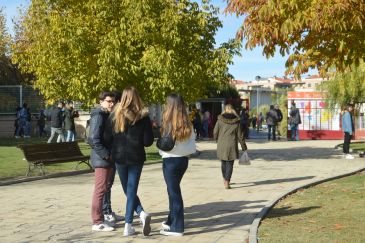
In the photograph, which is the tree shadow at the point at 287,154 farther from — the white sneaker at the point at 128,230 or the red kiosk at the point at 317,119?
the white sneaker at the point at 128,230

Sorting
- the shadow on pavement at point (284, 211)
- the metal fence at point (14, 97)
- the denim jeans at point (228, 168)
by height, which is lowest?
the shadow on pavement at point (284, 211)

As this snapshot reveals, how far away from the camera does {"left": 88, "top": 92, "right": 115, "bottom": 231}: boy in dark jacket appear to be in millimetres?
7516

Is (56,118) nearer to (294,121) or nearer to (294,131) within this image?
(294,121)

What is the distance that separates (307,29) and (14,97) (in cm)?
2820

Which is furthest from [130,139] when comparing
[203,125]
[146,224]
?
[203,125]

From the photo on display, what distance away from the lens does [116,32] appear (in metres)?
17.1

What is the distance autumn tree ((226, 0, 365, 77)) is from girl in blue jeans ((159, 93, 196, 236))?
2.14 meters

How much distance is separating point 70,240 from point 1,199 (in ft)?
12.3

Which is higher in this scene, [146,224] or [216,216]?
[146,224]

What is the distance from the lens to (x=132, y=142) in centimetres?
732

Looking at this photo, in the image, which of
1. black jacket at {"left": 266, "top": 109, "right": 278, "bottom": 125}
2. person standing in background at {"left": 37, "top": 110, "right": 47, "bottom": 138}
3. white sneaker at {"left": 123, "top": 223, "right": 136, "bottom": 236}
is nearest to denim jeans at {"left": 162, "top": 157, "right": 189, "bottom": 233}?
white sneaker at {"left": 123, "top": 223, "right": 136, "bottom": 236}

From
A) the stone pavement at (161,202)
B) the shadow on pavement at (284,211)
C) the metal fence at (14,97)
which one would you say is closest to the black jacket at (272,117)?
the stone pavement at (161,202)

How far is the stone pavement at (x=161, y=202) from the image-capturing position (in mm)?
7645

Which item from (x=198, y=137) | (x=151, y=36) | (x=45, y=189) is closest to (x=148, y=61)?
(x=151, y=36)
